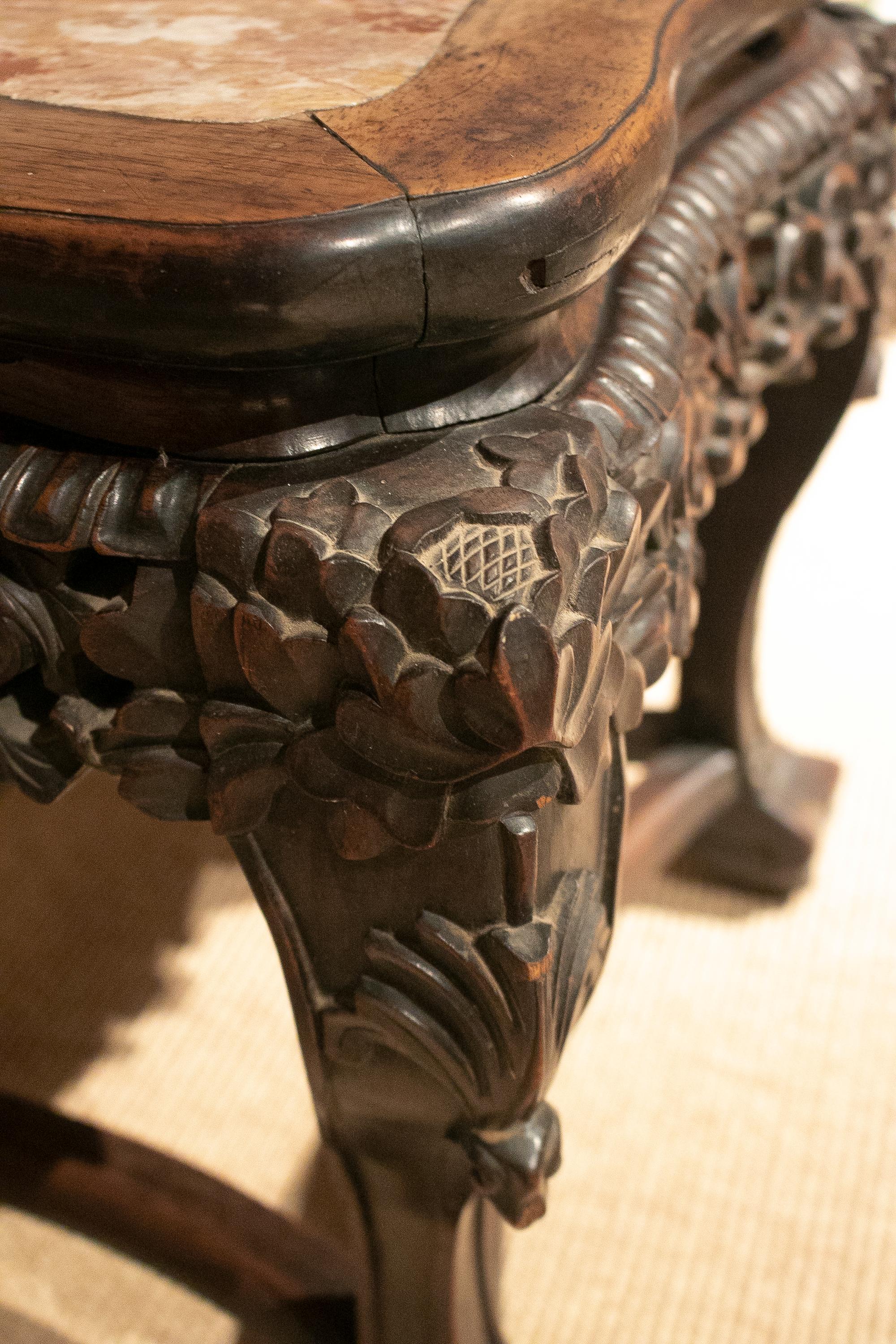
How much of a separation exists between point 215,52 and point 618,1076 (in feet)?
2.42

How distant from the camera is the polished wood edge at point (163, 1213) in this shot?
27.2 inches

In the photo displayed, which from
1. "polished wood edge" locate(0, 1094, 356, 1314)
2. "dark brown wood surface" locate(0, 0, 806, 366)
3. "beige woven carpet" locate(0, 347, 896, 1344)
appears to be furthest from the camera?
"beige woven carpet" locate(0, 347, 896, 1344)

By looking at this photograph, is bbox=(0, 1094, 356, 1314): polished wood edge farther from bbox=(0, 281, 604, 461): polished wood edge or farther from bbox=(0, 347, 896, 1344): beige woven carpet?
bbox=(0, 281, 604, 461): polished wood edge

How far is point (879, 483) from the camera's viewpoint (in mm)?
1678

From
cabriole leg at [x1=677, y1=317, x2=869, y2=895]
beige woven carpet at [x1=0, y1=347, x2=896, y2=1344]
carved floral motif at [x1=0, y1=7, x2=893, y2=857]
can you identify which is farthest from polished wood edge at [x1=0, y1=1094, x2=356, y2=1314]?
cabriole leg at [x1=677, y1=317, x2=869, y2=895]

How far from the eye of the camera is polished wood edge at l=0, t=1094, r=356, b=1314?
691mm

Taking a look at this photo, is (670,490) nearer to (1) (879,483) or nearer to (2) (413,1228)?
(2) (413,1228)

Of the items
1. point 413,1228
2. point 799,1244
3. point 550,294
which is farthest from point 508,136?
point 799,1244

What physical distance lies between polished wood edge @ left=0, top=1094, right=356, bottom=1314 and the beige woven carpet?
0.09 m

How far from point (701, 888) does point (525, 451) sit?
83 cm

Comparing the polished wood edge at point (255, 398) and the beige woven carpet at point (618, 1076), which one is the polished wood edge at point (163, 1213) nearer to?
the beige woven carpet at point (618, 1076)

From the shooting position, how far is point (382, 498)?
1.13 ft

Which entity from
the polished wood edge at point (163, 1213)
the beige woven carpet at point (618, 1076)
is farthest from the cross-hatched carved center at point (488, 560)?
the beige woven carpet at point (618, 1076)

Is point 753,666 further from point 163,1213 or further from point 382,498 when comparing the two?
point 382,498
